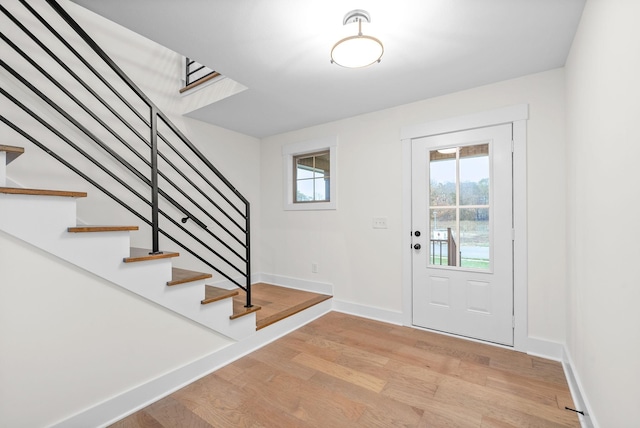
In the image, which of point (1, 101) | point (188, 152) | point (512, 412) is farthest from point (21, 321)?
point (512, 412)

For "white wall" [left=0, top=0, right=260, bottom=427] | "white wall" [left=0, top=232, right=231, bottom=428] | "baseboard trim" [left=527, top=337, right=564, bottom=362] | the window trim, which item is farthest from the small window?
"baseboard trim" [left=527, top=337, right=564, bottom=362]

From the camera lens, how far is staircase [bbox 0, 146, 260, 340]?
1.33 m

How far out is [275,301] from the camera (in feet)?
10.5

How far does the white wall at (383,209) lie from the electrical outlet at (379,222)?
49 millimetres

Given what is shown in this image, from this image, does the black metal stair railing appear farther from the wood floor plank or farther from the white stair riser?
the wood floor plank

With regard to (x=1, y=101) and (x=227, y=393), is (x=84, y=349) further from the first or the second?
(x=1, y=101)

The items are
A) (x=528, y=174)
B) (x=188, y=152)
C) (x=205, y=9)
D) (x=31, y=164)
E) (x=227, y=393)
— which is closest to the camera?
(x=205, y=9)

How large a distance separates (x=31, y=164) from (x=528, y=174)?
13.3ft

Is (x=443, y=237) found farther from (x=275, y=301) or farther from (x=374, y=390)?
(x=275, y=301)

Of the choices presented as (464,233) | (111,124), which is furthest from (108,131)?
(464,233)

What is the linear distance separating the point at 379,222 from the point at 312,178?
1157 mm

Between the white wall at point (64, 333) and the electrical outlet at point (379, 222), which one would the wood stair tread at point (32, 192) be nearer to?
the white wall at point (64, 333)

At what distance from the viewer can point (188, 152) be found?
10.8 ft

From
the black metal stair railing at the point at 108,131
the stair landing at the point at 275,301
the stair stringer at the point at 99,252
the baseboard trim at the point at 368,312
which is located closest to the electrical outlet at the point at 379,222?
the baseboard trim at the point at 368,312
